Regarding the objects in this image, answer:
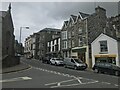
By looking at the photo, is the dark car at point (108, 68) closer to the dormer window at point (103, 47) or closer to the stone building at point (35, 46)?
the dormer window at point (103, 47)

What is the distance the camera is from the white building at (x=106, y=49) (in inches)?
1198

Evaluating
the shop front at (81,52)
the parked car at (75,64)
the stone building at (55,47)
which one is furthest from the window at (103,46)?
the stone building at (55,47)

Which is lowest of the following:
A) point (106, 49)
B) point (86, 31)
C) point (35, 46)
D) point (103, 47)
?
point (106, 49)

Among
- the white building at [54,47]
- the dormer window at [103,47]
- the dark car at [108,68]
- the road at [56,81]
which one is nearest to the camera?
the road at [56,81]

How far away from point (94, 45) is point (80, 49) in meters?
6.39

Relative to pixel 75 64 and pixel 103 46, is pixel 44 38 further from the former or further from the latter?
pixel 75 64

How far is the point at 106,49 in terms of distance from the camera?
107 feet

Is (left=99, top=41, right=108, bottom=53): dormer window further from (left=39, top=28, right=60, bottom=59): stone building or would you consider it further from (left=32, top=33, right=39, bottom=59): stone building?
(left=32, top=33, right=39, bottom=59): stone building

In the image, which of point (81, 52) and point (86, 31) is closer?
point (86, 31)

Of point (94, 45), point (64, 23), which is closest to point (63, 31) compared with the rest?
point (64, 23)

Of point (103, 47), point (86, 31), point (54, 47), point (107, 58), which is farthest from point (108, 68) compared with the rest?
point (54, 47)

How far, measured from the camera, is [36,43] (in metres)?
85.7

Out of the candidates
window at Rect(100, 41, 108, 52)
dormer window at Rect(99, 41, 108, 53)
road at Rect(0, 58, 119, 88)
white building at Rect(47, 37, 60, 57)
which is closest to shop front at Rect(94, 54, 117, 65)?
dormer window at Rect(99, 41, 108, 53)

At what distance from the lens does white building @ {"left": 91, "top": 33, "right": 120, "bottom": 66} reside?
30438 millimetres
